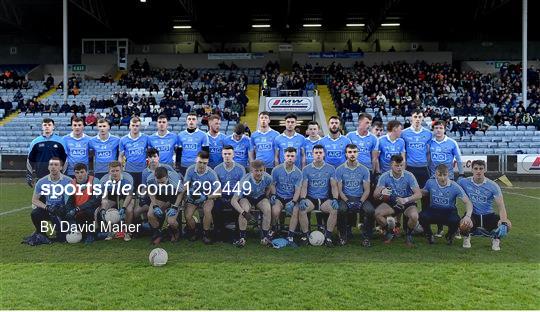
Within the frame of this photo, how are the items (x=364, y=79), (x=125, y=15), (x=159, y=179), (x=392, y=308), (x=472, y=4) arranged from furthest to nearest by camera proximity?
(x=125, y=15) → (x=472, y=4) → (x=364, y=79) → (x=159, y=179) → (x=392, y=308)

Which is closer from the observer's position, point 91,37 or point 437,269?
point 437,269

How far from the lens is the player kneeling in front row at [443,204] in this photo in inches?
287

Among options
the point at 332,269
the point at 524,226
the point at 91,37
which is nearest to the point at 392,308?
the point at 332,269

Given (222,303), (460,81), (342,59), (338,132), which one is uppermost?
(342,59)

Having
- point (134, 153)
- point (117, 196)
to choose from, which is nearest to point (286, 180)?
point (117, 196)

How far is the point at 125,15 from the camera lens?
1358 inches

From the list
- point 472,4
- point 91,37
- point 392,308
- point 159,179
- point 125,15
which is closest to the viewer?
point 392,308

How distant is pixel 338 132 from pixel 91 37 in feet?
108

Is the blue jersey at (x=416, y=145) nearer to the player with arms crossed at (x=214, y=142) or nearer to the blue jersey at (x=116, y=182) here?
the player with arms crossed at (x=214, y=142)

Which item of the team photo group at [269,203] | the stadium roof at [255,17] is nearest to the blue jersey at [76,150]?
the team photo group at [269,203]

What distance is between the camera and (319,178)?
7492mm

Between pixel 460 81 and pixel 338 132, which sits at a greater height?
pixel 460 81

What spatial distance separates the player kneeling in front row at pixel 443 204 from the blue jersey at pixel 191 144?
3.60 meters

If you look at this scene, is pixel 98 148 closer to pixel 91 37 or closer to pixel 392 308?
pixel 392 308
